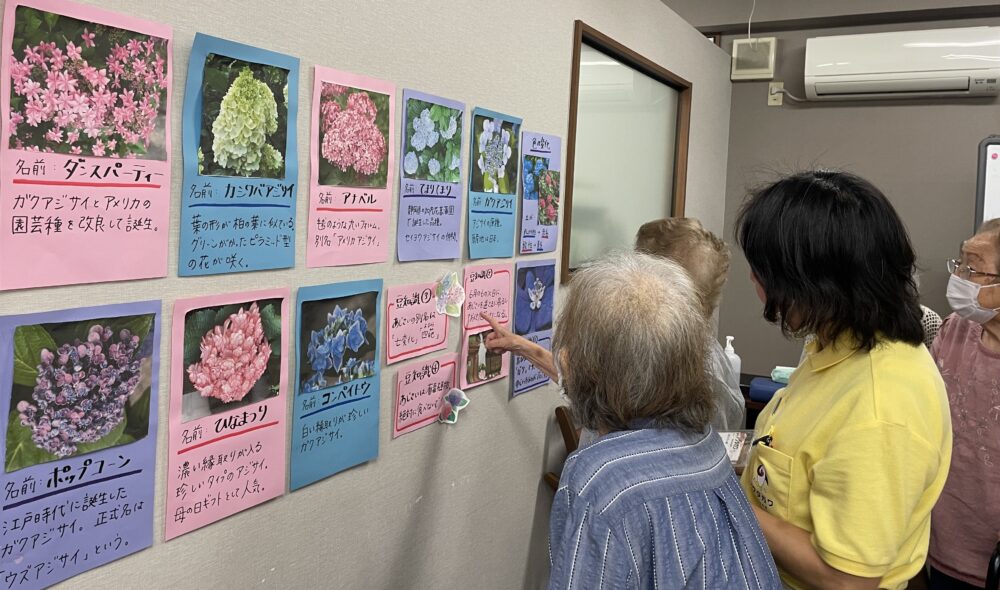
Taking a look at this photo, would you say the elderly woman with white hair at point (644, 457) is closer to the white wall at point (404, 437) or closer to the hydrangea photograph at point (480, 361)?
the white wall at point (404, 437)

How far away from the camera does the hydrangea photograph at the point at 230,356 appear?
3.66ft

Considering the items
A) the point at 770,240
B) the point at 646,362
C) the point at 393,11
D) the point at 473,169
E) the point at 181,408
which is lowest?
the point at 181,408

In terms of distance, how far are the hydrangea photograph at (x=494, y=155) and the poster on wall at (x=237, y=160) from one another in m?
0.58

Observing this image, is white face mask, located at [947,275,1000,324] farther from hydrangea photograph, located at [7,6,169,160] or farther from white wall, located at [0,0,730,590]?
hydrangea photograph, located at [7,6,169,160]

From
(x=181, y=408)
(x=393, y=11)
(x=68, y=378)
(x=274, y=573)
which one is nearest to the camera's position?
(x=68, y=378)

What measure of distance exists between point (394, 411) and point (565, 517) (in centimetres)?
65

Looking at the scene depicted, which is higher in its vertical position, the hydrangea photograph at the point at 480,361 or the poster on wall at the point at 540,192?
the poster on wall at the point at 540,192

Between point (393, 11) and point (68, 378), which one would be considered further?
point (393, 11)

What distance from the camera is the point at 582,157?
2371 mm

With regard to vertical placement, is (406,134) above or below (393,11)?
below

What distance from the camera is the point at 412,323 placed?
A: 160 centimetres

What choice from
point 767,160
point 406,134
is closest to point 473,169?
point 406,134

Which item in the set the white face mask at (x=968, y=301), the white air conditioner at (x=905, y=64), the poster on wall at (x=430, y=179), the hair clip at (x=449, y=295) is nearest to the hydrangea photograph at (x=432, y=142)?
the poster on wall at (x=430, y=179)

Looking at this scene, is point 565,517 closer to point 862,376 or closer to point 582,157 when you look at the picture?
point 862,376
